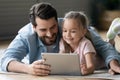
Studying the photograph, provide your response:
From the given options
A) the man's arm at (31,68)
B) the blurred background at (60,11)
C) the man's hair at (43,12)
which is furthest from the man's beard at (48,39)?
the blurred background at (60,11)

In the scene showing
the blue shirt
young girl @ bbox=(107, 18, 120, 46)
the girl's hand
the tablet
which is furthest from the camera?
young girl @ bbox=(107, 18, 120, 46)

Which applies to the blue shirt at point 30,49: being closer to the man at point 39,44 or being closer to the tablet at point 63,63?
the man at point 39,44

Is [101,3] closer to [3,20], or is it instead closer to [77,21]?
[3,20]

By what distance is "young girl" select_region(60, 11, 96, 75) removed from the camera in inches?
68.8

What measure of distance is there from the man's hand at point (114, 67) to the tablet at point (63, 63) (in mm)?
194

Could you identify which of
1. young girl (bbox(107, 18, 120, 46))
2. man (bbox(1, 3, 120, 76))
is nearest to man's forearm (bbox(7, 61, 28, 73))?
man (bbox(1, 3, 120, 76))

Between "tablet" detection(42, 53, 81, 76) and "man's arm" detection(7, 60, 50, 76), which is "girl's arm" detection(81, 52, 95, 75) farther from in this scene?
"man's arm" detection(7, 60, 50, 76)

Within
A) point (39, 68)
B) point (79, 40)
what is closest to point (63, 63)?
point (39, 68)

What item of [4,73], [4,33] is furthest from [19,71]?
[4,33]

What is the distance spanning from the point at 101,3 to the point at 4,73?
3.30 metres

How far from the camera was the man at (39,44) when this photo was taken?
175cm

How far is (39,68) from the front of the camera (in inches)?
65.3

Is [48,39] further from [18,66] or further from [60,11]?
[60,11]

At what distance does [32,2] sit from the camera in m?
4.27
